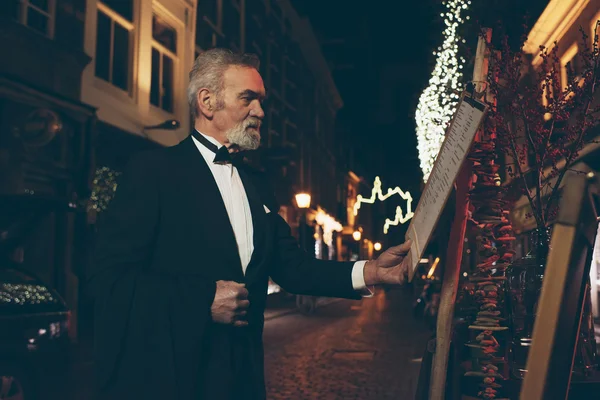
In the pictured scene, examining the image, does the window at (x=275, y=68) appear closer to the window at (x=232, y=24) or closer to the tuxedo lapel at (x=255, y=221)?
the window at (x=232, y=24)

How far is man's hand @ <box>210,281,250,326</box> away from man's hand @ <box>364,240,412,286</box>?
0.52 metres

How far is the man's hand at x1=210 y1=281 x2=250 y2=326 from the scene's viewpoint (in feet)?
6.66

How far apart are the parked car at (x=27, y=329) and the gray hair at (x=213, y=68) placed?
348 centimetres

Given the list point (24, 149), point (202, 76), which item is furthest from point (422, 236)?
point (24, 149)

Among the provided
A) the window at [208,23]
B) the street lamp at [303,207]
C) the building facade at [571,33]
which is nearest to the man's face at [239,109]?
the building facade at [571,33]

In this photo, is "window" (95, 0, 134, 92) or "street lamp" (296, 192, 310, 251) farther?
"street lamp" (296, 192, 310, 251)

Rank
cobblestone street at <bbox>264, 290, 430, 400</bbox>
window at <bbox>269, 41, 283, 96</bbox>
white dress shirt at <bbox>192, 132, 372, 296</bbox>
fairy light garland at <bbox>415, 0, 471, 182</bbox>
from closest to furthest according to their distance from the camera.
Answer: white dress shirt at <bbox>192, 132, 372, 296</bbox> → cobblestone street at <bbox>264, 290, 430, 400</bbox> → fairy light garland at <bbox>415, 0, 471, 182</bbox> → window at <bbox>269, 41, 283, 96</bbox>

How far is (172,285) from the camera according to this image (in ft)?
6.73

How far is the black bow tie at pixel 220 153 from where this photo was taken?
2359mm

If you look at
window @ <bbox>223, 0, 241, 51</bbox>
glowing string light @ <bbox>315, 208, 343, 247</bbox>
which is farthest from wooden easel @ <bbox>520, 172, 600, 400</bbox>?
glowing string light @ <bbox>315, 208, 343, 247</bbox>

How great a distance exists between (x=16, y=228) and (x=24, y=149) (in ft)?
15.5

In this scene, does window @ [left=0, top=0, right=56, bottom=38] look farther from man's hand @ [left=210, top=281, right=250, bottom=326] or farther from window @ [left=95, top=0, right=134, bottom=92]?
man's hand @ [left=210, top=281, right=250, bottom=326]

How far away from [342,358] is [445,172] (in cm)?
878

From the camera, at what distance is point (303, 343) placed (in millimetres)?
11992
